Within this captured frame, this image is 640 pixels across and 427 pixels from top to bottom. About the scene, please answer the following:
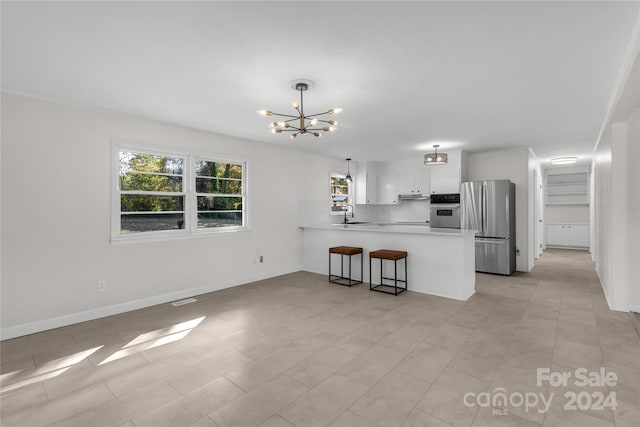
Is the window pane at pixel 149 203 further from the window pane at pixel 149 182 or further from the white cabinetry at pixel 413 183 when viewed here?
the white cabinetry at pixel 413 183

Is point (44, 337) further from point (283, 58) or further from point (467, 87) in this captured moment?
point (467, 87)

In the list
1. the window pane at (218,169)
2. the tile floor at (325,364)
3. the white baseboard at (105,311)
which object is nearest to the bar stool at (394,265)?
the tile floor at (325,364)

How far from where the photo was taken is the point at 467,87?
3.03 m

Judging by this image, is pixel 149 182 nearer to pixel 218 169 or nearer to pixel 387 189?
pixel 218 169

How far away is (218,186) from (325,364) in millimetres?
3389

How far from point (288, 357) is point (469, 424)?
1415mm

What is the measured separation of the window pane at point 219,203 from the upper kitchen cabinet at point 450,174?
411cm

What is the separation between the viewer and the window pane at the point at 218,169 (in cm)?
473

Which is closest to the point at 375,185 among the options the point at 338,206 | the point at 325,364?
the point at 338,206

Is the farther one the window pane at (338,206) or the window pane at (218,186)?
the window pane at (338,206)

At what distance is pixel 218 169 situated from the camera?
496 centimetres

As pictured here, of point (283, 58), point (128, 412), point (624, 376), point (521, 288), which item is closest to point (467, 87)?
point (283, 58)

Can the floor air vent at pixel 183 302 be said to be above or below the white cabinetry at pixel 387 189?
below

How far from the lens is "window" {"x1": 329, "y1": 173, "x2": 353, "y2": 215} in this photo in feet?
24.0
